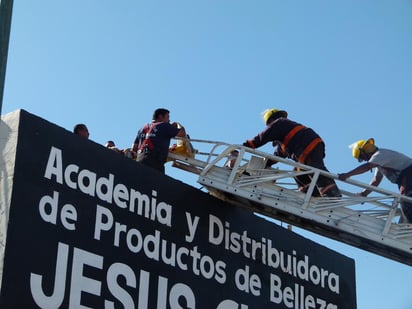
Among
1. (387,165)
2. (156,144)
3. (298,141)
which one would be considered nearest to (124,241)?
(156,144)

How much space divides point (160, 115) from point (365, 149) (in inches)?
139

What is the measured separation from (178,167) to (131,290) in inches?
136

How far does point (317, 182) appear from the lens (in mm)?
16031

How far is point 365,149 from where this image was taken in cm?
1614

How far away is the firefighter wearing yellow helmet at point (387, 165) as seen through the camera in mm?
15570

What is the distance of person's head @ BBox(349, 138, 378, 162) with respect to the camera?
16.1 metres

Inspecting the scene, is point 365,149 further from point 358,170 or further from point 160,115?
point 160,115

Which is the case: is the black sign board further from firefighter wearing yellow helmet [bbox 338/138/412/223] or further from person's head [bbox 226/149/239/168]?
firefighter wearing yellow helmet [bbox 338/138/412/223]

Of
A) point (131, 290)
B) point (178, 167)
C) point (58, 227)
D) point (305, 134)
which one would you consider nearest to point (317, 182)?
point (305, 134)

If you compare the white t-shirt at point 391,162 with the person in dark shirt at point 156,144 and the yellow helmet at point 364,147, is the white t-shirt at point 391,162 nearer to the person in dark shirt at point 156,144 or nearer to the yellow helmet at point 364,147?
the yellow helmet at point 364,147

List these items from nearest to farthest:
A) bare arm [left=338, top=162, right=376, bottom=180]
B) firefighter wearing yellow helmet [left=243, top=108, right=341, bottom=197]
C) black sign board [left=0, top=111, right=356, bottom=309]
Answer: black sign board [left=0, top=111, right=356, bottom=309] < bare arm [left=338, top=162, right=376, bottom=180] < firefighter wearing yellow helmet [left=243, top=108, right=341, bottom=197]

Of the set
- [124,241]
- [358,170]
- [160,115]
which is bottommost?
[124,241]

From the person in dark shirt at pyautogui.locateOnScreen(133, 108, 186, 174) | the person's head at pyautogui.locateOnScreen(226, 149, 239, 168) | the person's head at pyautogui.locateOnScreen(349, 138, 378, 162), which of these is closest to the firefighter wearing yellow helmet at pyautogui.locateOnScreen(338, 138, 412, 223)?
the person's head at pyautogui.locateOnScreen(349, 138, 378, 162)

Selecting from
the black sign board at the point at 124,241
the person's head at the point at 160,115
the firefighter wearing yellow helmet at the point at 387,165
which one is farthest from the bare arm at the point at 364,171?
the person's head at the point at 160,115
